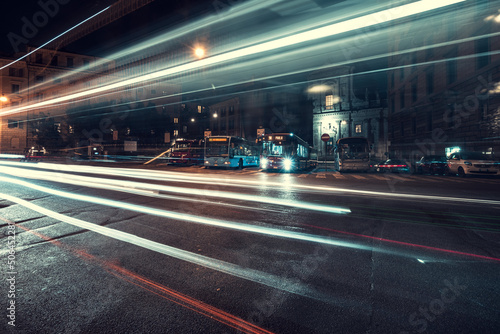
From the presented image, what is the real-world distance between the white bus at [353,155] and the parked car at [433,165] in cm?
414

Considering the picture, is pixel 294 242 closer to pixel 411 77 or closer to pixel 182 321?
pixel 182 321

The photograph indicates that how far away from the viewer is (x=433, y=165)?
18.0 metres

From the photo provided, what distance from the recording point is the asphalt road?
6.57 ft

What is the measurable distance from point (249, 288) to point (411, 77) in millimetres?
35451

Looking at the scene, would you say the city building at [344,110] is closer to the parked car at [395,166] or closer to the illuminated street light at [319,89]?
the illuminated street light at [319,89]

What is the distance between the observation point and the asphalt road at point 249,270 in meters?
2.00

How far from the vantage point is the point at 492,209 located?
627 cm

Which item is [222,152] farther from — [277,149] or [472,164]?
[472,164]

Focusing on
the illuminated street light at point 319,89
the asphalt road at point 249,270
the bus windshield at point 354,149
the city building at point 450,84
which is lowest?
the asphalt road at point 249,270

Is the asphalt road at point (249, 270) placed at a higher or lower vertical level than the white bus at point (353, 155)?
lower

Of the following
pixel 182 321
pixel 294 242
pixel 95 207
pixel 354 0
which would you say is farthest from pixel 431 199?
pixel 354 0

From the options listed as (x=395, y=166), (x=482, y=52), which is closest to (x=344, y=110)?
(x=482, y=52)

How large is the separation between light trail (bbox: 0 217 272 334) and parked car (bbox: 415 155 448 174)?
2074 centimetres

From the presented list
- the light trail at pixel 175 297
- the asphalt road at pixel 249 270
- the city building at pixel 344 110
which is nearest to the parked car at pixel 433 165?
the asphalt road at pixel 249 270
